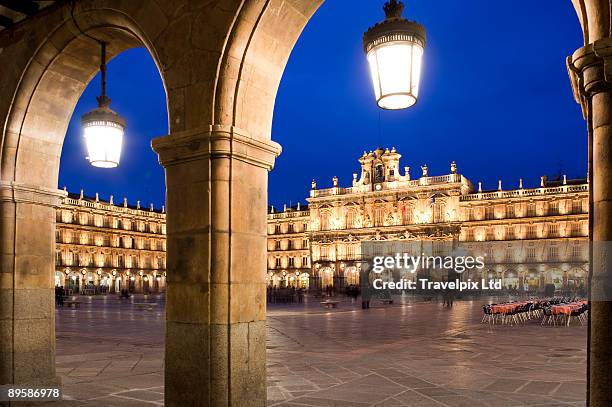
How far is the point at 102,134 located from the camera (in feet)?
16.3

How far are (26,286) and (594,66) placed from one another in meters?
5.29

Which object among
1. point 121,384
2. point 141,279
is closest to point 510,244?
point 141,279

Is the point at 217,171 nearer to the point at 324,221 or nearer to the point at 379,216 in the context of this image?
the point at 379,216

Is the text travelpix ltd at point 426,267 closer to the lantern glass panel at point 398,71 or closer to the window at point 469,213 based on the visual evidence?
the window at point 469,213

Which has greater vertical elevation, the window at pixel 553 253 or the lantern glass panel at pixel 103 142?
the lantern glass panel at pixel 103 142

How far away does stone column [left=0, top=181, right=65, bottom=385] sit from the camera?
5.22 meters

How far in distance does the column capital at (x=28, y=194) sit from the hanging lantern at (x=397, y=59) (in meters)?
3.99

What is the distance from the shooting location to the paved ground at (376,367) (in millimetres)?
5727

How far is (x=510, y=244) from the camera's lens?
182ft

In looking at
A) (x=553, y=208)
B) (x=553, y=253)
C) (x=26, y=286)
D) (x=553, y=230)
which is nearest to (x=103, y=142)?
(x=26, y=286)

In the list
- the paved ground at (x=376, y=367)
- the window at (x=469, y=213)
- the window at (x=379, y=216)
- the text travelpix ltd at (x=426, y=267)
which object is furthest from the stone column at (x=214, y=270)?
the window at (x=379, y=216)

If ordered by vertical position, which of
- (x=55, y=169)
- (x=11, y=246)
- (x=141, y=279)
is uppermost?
(x=55, y=169)

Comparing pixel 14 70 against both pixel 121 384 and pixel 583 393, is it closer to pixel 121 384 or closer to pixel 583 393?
pixel 121 384

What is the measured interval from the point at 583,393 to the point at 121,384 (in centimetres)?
533
